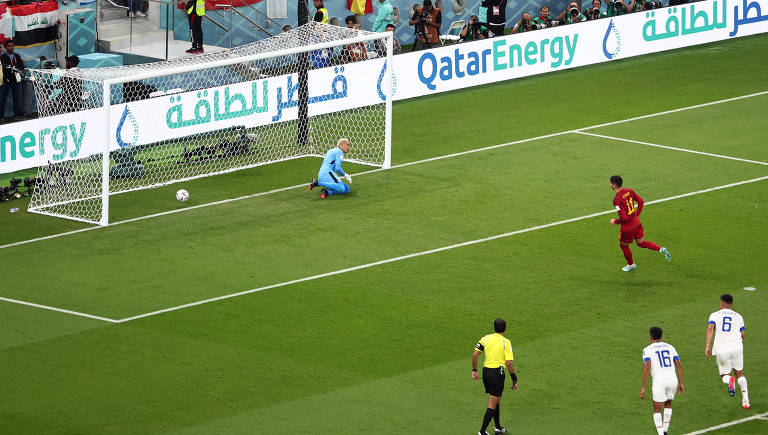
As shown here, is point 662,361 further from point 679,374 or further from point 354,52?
point 354,52

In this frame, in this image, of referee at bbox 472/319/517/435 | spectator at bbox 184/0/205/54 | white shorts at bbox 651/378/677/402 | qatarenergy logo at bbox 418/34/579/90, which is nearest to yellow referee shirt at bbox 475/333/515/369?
referee at bbox 472/319/517/435

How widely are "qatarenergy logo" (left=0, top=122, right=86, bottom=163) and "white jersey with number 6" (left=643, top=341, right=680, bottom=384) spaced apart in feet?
48.9

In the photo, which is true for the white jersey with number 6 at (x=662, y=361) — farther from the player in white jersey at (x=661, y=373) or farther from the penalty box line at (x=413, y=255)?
the penalty box line at (x=413, y=255)

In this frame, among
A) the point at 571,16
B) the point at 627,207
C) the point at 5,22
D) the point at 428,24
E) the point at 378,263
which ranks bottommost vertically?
the point at 428,24

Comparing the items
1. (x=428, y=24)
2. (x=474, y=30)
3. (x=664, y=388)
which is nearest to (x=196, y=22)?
(x=428, y=24)

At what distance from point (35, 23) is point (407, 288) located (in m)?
17.4

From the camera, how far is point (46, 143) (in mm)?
27781

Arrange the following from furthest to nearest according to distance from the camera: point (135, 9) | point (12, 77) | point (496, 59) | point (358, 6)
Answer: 1. point (358, 6)
2. point (135, 9)
3. point (496, 59)
4. point (12, 77)

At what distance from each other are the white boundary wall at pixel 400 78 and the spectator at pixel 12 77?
5.26 metres

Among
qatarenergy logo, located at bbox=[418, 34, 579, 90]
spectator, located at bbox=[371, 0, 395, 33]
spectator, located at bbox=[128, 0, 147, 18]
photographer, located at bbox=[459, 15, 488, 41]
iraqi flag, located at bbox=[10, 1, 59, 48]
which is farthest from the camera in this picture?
photographer, located at bbox=[459, 15, 488, 41]

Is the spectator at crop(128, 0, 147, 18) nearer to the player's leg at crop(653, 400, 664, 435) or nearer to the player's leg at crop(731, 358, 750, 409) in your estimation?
the player's leg at crop(731, 358, 750, 409)

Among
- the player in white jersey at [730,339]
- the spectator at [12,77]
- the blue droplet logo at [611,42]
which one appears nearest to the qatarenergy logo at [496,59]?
the blue droplet logo at [611,42]

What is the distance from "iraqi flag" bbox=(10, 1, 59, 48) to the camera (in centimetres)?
3497

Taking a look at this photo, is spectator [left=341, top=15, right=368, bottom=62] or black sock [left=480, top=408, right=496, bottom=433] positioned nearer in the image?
black sock [left=480, top=408, right=496, bottom=433]
